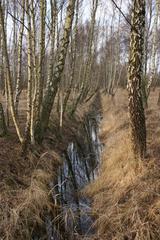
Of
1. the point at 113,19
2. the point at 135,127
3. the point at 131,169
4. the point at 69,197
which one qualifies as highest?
the point at 113,19

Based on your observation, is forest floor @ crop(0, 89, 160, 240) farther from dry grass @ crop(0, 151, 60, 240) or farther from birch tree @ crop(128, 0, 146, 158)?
birch tree @ crop(128, 0, 146, 158)

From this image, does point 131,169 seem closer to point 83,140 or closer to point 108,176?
point 108,176

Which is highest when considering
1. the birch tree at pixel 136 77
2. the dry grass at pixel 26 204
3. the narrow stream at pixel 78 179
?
the birch tree at pixel 136 77

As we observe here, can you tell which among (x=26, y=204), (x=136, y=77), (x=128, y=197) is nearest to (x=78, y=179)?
(x=128, y=197)

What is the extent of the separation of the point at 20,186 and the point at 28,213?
3.94ft

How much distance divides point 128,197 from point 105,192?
86 cm

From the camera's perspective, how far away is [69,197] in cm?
809

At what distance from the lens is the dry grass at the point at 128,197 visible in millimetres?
5711

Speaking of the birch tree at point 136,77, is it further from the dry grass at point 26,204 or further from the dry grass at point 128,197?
the dry grass at point 26,204

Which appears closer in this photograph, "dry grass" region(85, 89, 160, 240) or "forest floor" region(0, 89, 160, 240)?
"dry grass" region(85, 89, 160, 240)

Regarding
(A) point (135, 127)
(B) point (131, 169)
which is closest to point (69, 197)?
(B) point (131, 169)

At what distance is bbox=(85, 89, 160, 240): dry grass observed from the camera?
5.71m

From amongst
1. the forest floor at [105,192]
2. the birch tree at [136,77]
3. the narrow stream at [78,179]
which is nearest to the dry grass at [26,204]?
the forest floor at [105,192]

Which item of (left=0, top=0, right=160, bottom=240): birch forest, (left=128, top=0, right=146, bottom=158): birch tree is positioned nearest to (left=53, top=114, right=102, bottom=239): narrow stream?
(left=0, top=0, right=160, bottom=240): birch forest
